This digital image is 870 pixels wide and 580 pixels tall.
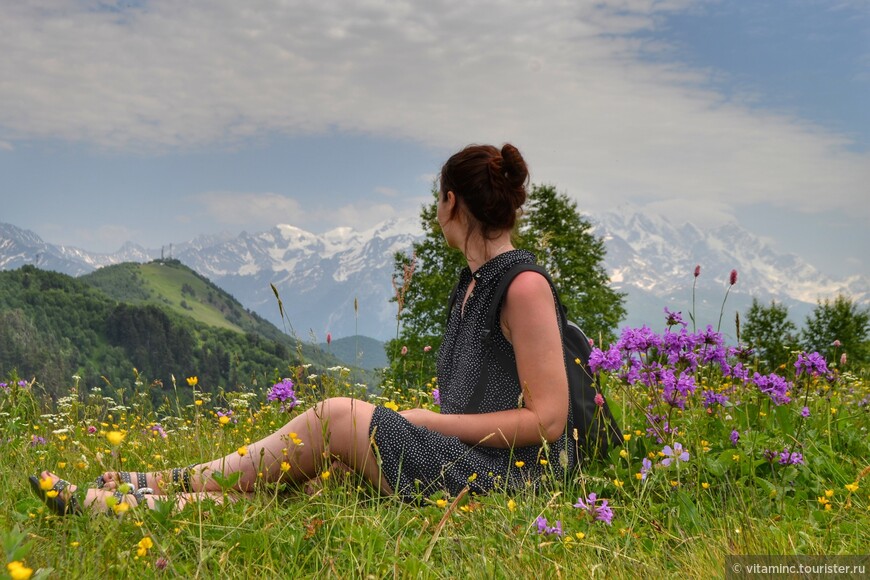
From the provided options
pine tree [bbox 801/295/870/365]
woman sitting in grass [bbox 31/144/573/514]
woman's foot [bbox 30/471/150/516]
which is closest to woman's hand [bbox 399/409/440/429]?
woman sitting in grass [bbox 31/144/573/514]

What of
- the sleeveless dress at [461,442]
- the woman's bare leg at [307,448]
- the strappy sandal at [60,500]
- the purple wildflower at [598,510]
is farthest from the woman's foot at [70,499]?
the purple wildflower at [598,510]

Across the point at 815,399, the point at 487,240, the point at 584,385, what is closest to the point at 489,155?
the point at 487,240

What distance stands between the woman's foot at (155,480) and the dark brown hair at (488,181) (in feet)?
7.04

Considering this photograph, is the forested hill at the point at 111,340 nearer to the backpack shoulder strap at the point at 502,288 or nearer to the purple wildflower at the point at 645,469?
the backpack shoulder strap at the point at 502,288

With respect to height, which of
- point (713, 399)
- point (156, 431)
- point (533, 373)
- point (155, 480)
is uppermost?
point (533, 373)

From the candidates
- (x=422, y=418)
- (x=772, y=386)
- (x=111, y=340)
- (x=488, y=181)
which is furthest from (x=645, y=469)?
(x=111, y=340)

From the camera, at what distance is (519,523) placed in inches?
132

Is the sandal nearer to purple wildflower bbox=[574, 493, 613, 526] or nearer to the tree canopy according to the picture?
purple wildflower bbox=[574, 493, 613, 526]

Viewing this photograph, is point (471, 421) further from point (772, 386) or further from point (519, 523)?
point (772, 386)

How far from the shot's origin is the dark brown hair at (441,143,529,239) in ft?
13.7

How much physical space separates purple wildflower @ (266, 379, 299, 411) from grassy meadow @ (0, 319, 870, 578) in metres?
0.30

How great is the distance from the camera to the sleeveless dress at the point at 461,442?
398cm

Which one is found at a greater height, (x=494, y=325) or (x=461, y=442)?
(x=494, y=325)

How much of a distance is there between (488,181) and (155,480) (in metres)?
2.48
